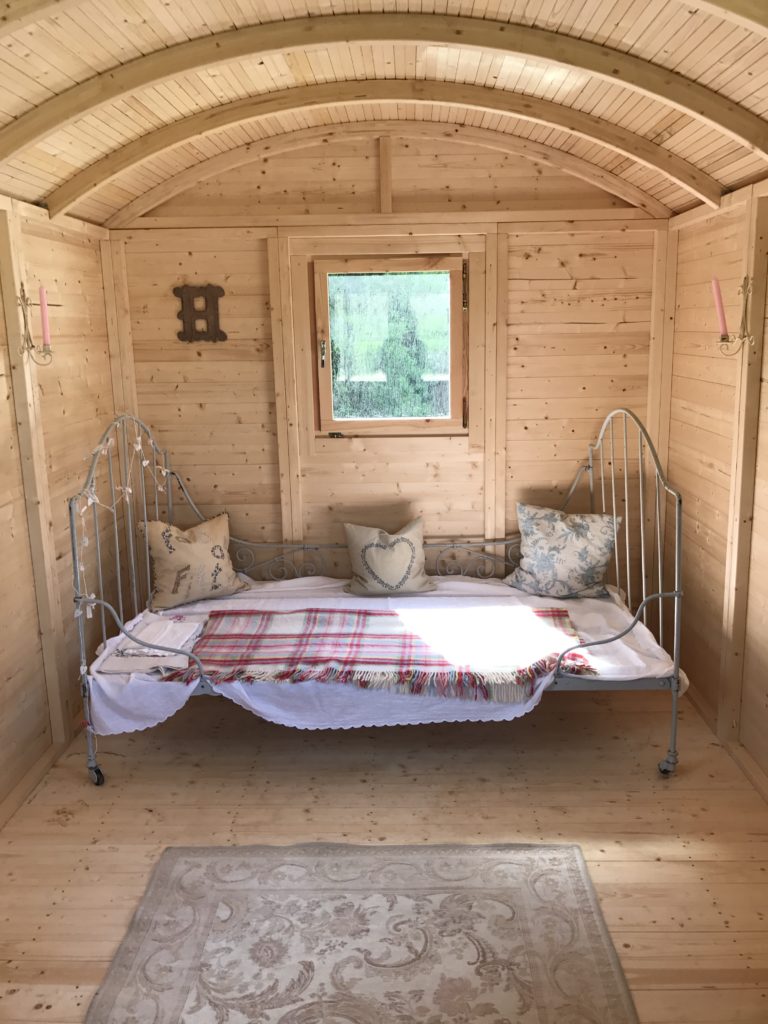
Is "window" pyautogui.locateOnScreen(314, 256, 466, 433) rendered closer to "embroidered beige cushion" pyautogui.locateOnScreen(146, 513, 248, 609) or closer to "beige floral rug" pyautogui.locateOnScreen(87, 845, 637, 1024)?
"embroidered beige cushion" pyautogui.locateOnScreen(146, 513, 248, 609)

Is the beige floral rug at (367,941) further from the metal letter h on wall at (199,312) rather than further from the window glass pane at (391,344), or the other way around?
the metal letter h on wall at (199,312)

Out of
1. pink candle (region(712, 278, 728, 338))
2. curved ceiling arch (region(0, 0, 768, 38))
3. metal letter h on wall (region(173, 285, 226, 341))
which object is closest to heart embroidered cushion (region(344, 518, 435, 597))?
metal letter h on wall (region(173, 285, 226, 341))

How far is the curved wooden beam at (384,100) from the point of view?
3.48 meters

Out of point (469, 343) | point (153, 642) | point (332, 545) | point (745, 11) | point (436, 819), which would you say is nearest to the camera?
point (745, 11)

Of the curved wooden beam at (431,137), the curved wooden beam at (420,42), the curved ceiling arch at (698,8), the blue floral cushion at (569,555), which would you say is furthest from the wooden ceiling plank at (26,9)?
the blue floral cushion at (569,555)

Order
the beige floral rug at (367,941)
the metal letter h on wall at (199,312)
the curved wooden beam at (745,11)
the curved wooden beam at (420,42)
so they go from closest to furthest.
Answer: the curved wooden beam at (745,11) → the beige floral rug at (367,941) → the curved wooden beam at (420,42) → the metal letter h on wall at (199,312)

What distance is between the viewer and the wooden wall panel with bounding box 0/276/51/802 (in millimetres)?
3330

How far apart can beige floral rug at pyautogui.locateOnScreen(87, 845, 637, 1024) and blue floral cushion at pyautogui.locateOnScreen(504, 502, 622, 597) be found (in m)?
1.45

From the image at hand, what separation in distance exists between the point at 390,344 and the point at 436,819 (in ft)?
7.73

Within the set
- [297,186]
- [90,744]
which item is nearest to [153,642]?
[90,744]

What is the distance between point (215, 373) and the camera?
4422 mm

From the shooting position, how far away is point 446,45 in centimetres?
282

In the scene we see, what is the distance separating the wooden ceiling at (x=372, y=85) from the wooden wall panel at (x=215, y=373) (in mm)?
325

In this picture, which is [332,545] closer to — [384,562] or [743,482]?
[384,562]
